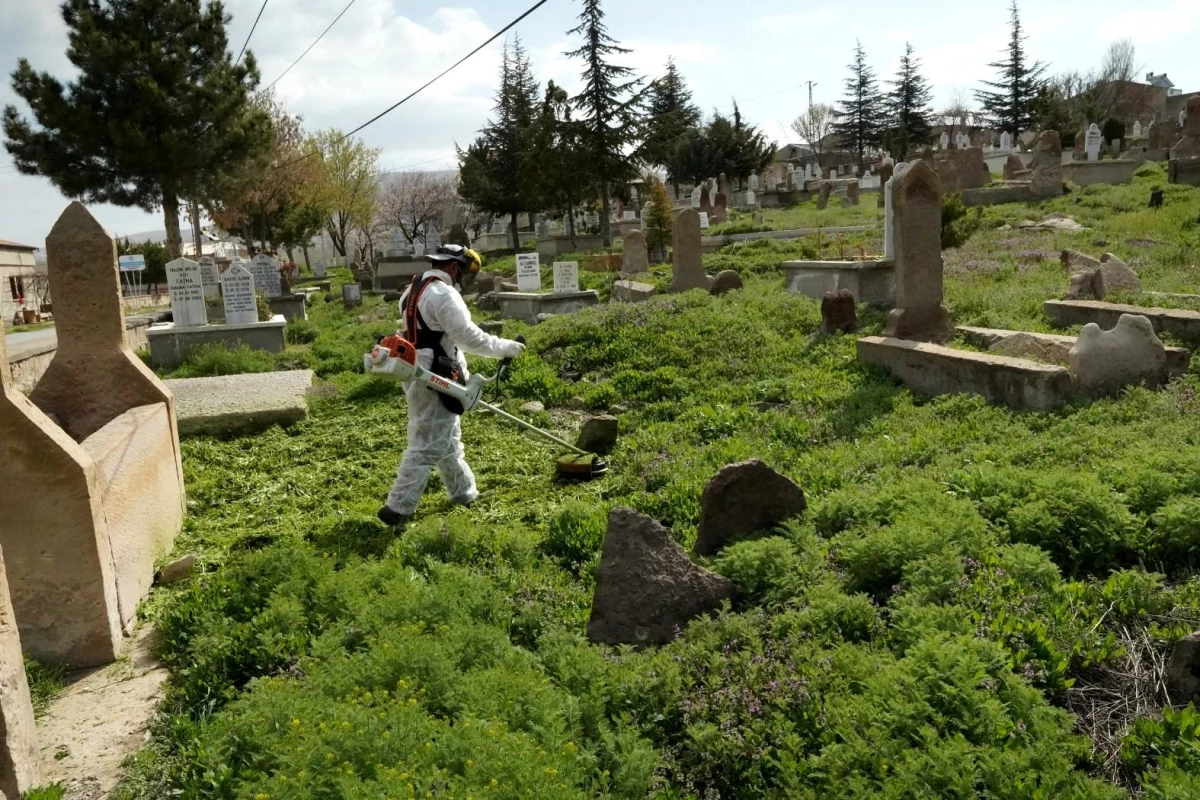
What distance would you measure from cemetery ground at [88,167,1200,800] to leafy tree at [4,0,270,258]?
2245cm

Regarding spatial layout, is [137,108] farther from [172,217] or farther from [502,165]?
[502,165]

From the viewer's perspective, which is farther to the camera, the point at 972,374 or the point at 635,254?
the point at 635,254

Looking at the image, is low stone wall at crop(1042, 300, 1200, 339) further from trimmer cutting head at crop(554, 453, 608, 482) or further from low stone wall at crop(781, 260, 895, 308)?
trimmer cutting head at crop(554, 453, 608, 482)

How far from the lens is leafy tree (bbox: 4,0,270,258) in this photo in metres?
25.7

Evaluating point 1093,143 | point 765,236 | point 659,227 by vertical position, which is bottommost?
point 765,236

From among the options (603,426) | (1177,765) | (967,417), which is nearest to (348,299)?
(603,426)

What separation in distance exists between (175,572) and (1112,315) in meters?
9.35

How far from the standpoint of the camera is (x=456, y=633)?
13.2ft

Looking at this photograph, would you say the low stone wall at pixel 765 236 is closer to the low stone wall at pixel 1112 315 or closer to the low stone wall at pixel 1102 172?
the low stone wall at pixel 1102 172

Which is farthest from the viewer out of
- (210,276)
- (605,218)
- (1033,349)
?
(605,218)

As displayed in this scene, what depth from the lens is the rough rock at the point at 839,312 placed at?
455 inches

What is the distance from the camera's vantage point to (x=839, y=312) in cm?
1161

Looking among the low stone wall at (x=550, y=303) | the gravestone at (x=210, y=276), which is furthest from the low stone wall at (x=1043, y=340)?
the gravestone at (x=210, y=276)

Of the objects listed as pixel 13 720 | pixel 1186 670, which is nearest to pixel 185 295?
pixel 13 720
